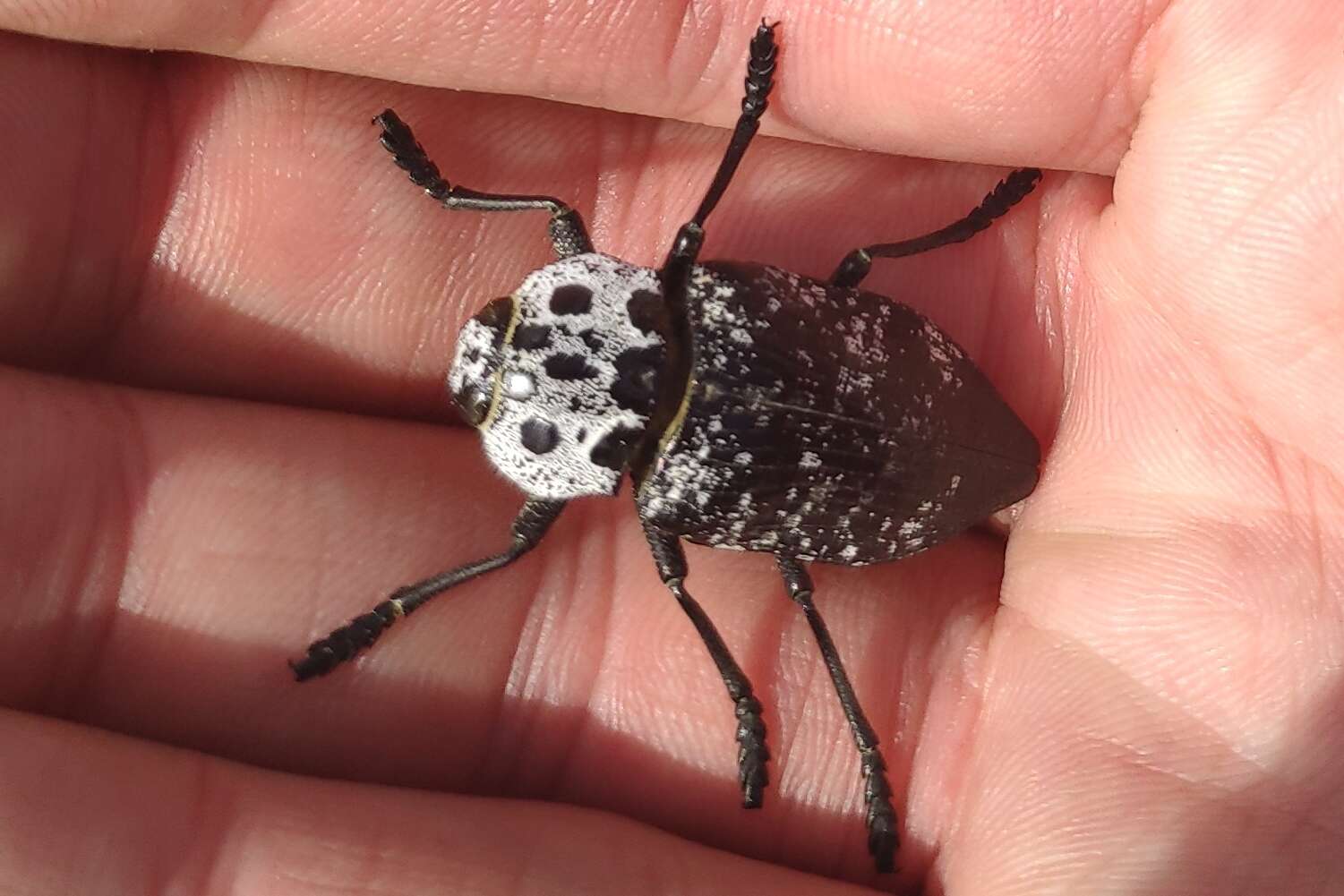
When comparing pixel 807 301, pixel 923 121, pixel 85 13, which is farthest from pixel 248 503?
pixel 923 121

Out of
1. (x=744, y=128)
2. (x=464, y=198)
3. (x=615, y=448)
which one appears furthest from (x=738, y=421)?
(x=464, y=198)

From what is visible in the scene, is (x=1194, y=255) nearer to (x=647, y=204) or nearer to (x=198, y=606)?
(x=647, y=204)

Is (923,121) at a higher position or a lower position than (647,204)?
higher

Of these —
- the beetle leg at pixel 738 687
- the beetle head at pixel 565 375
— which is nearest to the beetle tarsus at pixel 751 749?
the beetle leg at pixel 738 687

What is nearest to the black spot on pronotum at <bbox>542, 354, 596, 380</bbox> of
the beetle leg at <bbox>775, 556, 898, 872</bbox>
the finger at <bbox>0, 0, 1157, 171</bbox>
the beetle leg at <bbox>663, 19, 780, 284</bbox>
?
the beetle leg at <bbox>663, 19, 780, 284</bbox>

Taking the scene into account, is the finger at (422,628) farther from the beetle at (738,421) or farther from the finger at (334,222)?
the finger at (334,222)

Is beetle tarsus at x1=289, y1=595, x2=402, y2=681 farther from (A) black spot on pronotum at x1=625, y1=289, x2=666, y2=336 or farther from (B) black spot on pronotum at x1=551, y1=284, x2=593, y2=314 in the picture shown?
(A) black spot on pronotum at x1=625, y1=289, x2=666, y2=336

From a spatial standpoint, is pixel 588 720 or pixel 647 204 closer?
pixel 588 720

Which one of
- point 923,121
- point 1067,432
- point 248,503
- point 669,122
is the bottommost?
point 248,503
